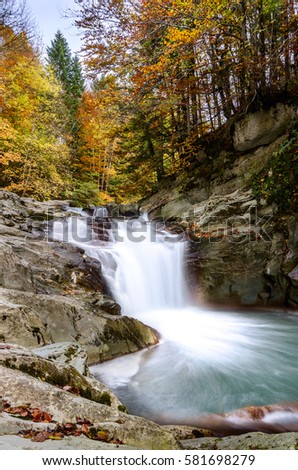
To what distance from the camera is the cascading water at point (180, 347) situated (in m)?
3.73

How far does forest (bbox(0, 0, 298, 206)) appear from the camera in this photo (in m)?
7.66

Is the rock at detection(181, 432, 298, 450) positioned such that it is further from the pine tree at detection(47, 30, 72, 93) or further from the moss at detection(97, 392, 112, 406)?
the pine tree at detection(47, 30, 72, 93)

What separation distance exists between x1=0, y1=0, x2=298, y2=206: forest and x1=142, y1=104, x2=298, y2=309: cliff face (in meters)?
1.15

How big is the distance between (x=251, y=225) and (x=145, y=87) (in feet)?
18.6

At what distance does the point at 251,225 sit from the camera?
7.91 m

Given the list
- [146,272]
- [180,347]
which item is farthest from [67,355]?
[146,272]

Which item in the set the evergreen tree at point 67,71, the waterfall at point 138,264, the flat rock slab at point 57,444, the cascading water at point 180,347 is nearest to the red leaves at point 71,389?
the flat rock slab at point 57,444

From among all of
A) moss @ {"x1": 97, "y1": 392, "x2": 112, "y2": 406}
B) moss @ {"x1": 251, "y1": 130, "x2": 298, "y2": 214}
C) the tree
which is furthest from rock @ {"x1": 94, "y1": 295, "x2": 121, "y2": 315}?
the tree

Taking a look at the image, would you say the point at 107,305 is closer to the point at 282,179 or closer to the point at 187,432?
the point at 187,432

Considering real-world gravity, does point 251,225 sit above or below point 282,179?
below

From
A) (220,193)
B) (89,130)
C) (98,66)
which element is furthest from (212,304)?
(89,130)

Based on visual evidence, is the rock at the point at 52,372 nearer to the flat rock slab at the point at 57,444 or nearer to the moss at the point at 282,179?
the flat rock slab at the point at 57,444

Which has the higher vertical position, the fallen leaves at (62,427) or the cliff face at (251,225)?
the cliff face at (251,225)

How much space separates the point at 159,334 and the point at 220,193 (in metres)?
6.09
